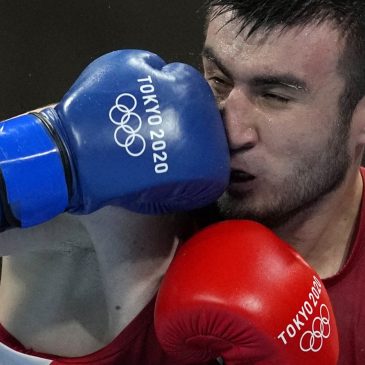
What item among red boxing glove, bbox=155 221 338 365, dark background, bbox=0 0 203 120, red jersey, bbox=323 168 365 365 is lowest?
red jersey, bbox=323 168 365 365

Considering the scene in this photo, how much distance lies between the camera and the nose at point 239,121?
109 cm

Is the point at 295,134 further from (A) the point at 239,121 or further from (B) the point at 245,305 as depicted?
(B) the point at 245,305

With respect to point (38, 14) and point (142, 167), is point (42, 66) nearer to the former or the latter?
point (38, 14)

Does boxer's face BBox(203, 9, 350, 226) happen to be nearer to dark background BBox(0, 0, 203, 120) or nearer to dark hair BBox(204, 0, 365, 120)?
dark hair BBox(204, 0, 365, 120)

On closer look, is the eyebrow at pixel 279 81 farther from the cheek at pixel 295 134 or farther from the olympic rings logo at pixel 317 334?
the olympic rings logo at pixel 317 334

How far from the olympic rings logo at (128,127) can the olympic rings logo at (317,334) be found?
1.13ft

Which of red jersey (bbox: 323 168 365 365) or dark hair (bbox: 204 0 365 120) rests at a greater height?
dark hair (bbox: 204 0 365 120)

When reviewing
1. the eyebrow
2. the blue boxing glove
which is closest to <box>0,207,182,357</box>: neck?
the blue boxing glove

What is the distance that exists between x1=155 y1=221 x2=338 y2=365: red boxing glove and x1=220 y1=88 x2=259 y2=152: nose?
13cm

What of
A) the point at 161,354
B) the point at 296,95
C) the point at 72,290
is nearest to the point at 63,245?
the point at 72,290

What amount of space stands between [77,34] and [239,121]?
96 cm

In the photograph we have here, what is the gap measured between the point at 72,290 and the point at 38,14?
97 centimetres

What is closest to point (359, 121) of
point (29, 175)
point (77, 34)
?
point (29, 175)

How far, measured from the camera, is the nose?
1.09 m
